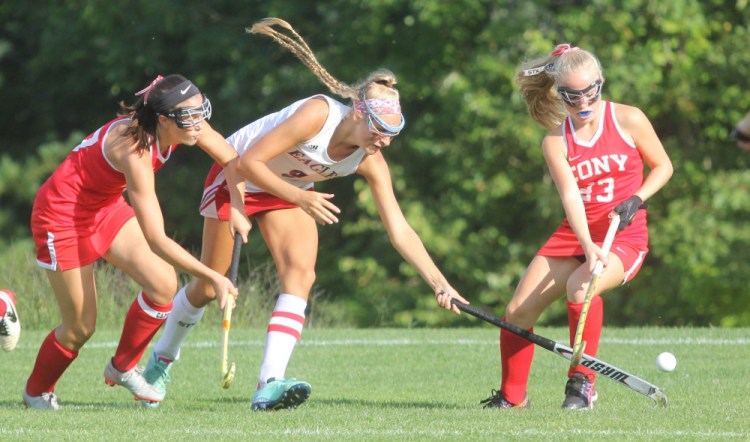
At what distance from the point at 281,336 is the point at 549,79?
1.95m

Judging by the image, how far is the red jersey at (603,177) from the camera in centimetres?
636

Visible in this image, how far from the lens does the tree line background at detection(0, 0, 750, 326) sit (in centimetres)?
1661

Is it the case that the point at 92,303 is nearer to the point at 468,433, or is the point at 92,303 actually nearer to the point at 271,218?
the point at 271,218

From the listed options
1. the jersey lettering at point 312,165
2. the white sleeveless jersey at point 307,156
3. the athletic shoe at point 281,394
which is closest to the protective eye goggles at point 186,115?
the white sleeveless jersey at point 307,156

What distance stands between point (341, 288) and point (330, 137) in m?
12.8

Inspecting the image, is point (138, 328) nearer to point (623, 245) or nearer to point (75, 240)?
point (75, 240)

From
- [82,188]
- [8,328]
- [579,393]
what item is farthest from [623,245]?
[8,328]

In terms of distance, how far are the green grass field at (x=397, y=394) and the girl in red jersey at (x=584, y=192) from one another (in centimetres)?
30

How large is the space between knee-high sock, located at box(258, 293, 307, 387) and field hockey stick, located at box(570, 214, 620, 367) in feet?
4.29

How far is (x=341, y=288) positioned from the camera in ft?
62.1

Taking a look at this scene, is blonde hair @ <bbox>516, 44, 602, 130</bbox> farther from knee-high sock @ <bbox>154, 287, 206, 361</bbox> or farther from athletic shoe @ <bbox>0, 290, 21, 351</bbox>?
athletic shoe @ <bbox>0, 290, 21, 351</bbox>

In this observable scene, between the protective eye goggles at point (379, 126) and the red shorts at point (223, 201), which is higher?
the protective eye goggles at point (379, 126)

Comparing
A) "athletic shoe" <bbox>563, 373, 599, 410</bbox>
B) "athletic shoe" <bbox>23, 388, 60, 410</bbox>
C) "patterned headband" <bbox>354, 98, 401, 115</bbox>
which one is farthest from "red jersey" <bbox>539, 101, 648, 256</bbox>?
"athletic shoe" <bbox>23, 388, 60, 410</bbox>

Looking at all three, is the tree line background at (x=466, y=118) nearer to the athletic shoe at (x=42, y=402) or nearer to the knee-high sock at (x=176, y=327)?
the knee-high sock at (x=176, y=327)
